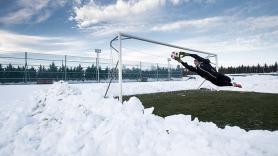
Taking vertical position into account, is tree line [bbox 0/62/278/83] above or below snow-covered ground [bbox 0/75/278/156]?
above

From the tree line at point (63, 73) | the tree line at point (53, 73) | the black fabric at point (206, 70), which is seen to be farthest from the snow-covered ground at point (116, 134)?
the tree line at point (53, 73)

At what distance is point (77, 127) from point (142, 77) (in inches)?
779

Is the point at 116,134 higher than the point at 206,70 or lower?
lower

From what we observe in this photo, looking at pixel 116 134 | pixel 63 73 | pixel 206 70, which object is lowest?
pixel 116 134

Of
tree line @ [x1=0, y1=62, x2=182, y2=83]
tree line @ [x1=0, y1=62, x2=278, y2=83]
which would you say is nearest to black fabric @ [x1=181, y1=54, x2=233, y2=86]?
tree line @ [x1=0, y1=62, x2=278, y2=83]

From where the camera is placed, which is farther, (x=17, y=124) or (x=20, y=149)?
(x=17, y=124)

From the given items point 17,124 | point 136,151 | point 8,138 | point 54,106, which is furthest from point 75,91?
point 136,151

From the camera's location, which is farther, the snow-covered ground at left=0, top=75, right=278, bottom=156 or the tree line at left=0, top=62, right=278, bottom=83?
the tree line at left=0, top=62, right=278, bottom=83

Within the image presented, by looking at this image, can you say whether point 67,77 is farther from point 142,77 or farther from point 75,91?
point 75,91

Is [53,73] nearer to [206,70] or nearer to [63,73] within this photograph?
[63,73]

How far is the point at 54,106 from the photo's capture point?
6891mm

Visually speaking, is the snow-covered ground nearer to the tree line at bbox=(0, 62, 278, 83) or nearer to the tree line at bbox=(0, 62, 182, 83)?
the tree line at bbox=(0, 62, 278, 83)

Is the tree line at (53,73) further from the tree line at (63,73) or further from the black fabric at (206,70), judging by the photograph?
the black fabric at (206,70)

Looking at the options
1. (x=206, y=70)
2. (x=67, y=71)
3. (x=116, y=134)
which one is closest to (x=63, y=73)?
(x=67, y=71)
